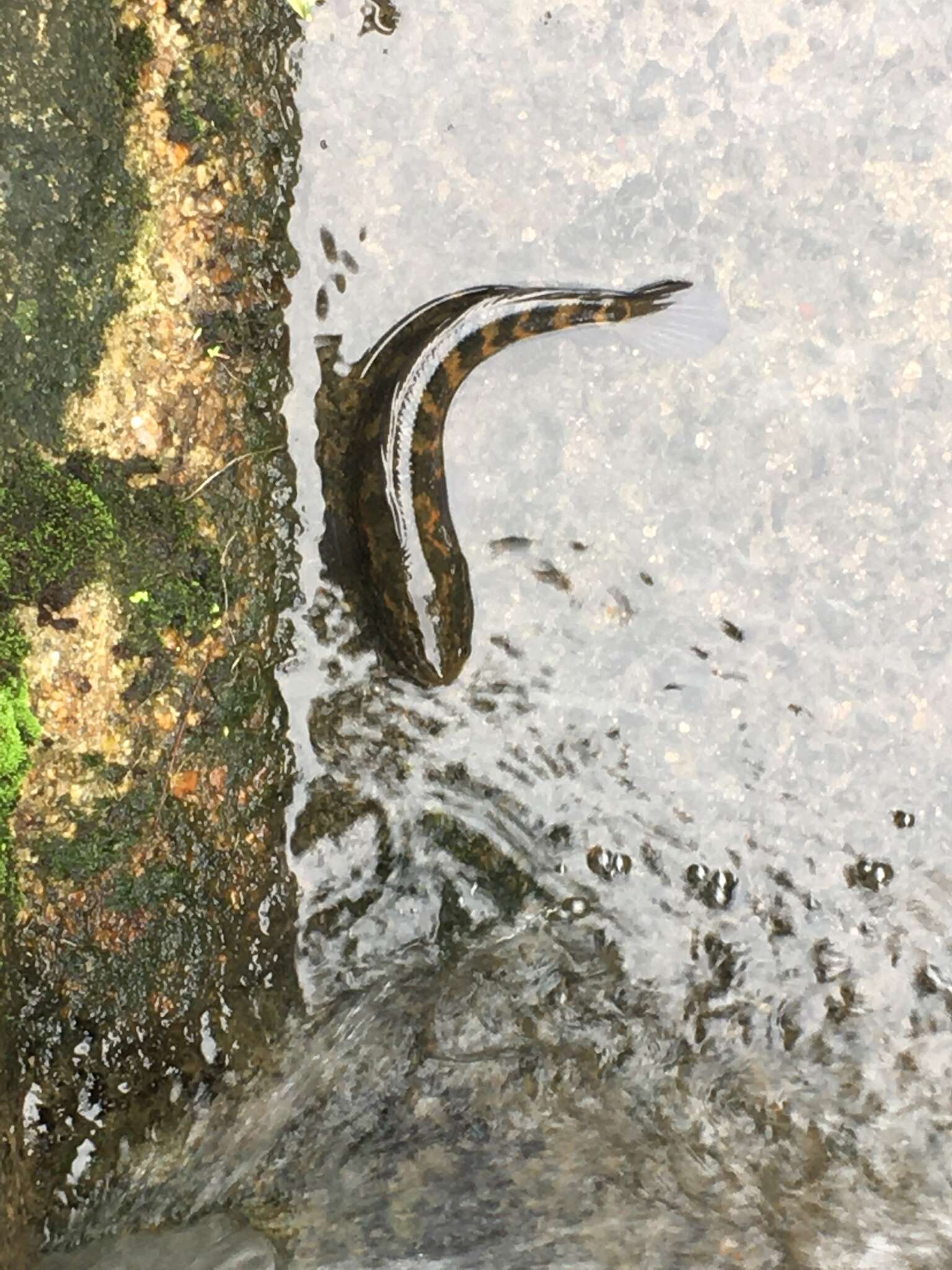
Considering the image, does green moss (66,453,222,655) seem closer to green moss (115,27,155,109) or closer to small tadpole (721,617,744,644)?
green moss (115,27,155,109)

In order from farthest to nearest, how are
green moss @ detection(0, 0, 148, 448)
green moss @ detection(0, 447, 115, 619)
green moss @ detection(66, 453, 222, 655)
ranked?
green moss @ detection(66, 453, 222, 655), green moss @ detection(0, 447, 115, 619), green moss @ detection(0, 0, 148, 448)

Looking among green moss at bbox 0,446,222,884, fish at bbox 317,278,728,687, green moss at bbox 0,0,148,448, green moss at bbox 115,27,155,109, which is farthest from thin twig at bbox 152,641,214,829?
green moss at bbox 115,27,155,109

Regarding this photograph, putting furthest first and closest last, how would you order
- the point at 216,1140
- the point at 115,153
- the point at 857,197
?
the point at 857,197 → the point at 216,1140 → the point at 115,153

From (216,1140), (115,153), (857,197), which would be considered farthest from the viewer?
(857,197)

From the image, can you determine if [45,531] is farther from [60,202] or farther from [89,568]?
[60,202]

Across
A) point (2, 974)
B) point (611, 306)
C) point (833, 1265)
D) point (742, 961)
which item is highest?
point (611, 306)

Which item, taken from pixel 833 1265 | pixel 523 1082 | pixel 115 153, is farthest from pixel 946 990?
pixel 115 153

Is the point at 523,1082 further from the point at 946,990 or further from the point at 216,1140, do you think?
the point at 946,990
